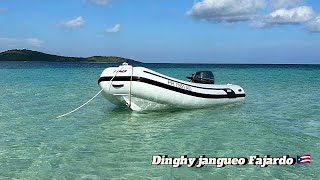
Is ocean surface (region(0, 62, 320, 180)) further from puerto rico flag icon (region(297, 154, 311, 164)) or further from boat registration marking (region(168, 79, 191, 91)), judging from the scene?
boat registration marking (region(168, 79, 191, 91))

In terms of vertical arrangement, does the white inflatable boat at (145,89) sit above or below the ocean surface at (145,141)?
above

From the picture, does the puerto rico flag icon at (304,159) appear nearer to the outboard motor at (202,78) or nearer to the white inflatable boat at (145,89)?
the white inflatable boat at (145,89)

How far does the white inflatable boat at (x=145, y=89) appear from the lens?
1358 centimetres

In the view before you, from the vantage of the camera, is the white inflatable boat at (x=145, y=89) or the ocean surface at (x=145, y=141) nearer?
the ocean surface at (x=145, y=141)

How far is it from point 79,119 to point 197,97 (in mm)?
4668

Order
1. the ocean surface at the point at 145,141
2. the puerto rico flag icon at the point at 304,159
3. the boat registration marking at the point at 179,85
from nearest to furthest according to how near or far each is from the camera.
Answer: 1. the ocean surface at the point at 145,141
2. the puerto rico flag icon at the point at 304,159
3. the boat registration marking at the point at 179,85

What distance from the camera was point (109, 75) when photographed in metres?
13.8

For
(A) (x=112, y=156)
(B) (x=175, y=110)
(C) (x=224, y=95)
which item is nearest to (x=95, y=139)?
(A) (x=112, y=156)

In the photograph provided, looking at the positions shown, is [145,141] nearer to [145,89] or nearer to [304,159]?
[304,159]

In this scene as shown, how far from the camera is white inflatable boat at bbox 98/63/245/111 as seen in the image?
1358cm

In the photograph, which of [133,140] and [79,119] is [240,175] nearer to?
[133,140]

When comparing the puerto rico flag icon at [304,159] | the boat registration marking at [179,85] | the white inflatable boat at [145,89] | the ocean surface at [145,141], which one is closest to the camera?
the ocean surface at [145,141]

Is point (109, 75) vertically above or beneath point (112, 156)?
above

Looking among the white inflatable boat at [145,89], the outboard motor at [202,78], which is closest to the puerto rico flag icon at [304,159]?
the white inflatable boat at [145,89]
